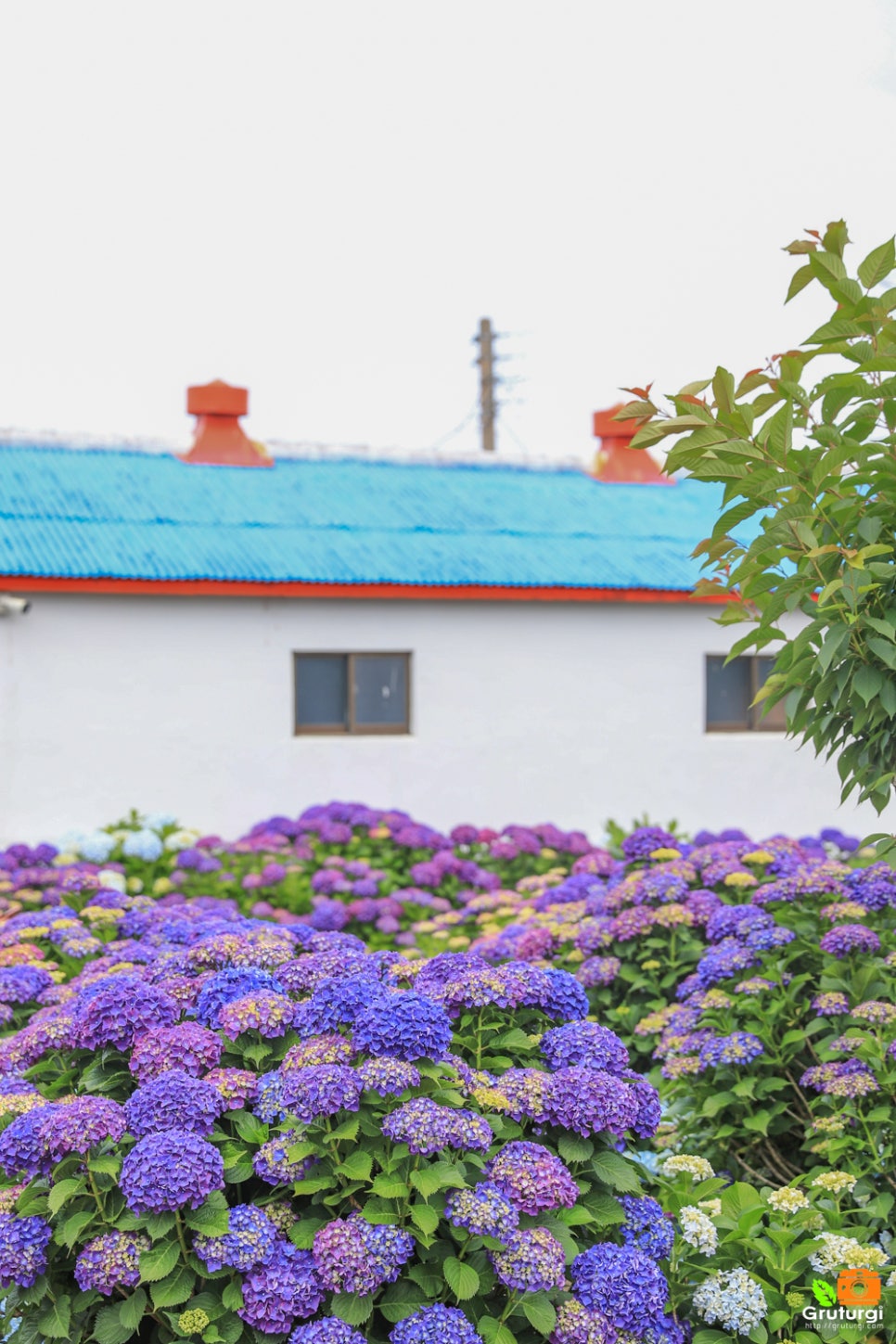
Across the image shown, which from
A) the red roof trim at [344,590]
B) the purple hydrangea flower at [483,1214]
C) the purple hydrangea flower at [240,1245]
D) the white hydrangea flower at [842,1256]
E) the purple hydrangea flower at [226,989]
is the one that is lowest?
the white hydrangea flower at [842,1256]

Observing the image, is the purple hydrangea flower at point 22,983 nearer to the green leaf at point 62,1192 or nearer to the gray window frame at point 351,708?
the green leaf at point 62,1192

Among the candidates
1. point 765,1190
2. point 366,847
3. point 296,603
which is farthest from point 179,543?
point 765,1190

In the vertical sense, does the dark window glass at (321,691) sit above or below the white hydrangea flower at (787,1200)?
above

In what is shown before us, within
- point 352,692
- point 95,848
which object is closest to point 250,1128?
point 95,848

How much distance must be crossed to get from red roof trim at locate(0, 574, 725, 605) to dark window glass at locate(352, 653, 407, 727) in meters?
0.64

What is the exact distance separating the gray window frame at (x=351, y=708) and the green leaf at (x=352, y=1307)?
8.34 m

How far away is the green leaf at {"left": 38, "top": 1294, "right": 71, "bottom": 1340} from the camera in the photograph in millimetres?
2996

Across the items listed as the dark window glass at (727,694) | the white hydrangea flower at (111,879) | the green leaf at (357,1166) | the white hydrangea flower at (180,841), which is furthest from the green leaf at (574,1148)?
the dark window glass at (727,694)

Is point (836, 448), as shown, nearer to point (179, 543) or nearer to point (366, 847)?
point (366, 847)

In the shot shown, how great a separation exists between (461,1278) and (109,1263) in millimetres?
792

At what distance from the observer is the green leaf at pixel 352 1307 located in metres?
2.93

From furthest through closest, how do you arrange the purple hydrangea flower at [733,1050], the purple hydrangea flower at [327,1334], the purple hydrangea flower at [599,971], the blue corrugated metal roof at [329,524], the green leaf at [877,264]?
the blue corrugated metal roof at [329,524]
the purple hydrangea flower at [599,971]
the purple hydrangea flower at [733,1050]
the green leaf at [877,264]
the purple hydrangea flower at [327,1334]

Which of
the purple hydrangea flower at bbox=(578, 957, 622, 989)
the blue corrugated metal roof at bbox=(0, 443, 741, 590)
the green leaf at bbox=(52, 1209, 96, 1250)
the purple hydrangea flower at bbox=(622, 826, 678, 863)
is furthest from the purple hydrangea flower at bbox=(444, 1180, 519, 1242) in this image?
the blue corrugated metal roof at bbox=(0, 443, 741, 590)

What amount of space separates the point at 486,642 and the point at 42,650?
385cm
